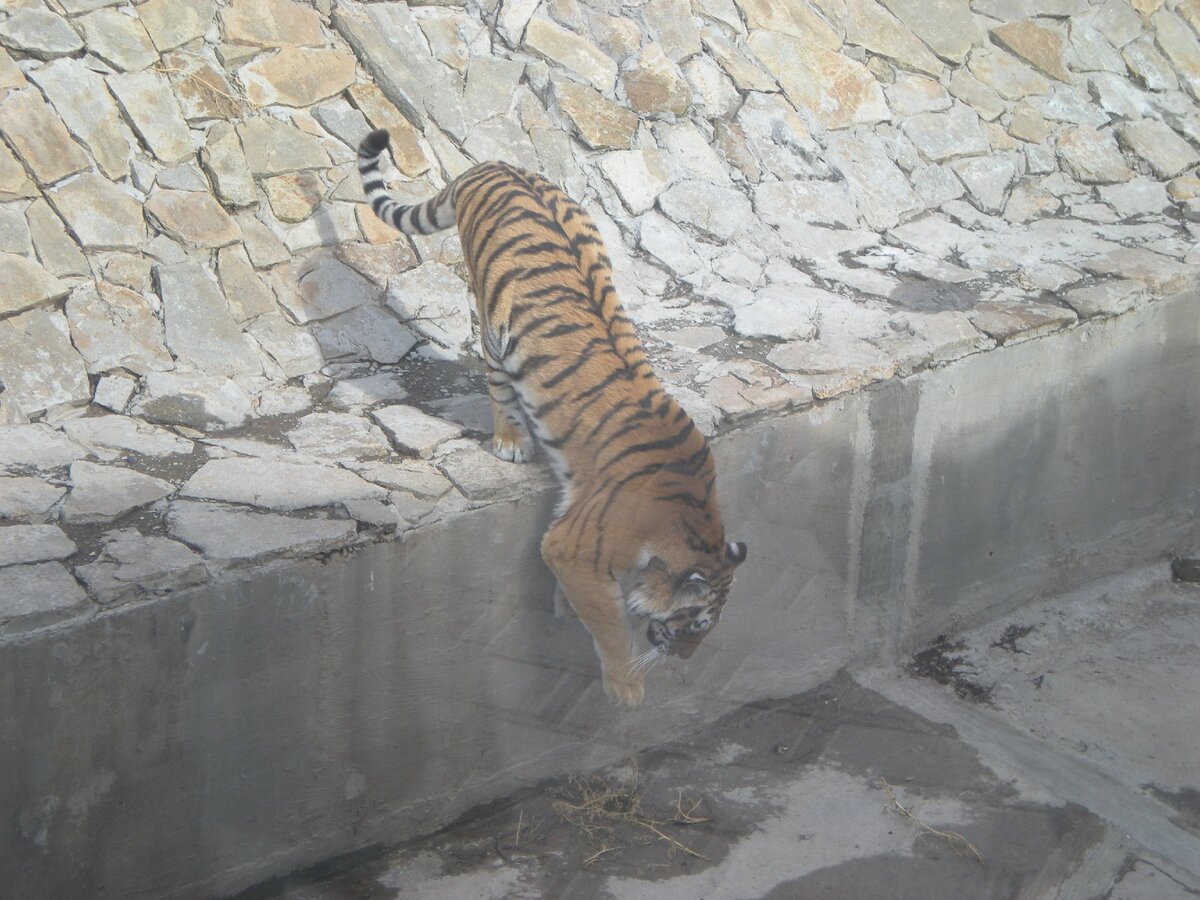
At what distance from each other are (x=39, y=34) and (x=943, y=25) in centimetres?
468

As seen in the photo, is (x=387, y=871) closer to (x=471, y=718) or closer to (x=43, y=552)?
(x=471, y=718)

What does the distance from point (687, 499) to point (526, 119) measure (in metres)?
2.78

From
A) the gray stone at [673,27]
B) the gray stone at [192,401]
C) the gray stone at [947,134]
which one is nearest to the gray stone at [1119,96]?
the gray stone at [947,134]

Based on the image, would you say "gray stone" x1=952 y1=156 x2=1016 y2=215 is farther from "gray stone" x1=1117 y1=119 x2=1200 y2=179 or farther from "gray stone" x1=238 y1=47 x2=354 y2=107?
"gray stone" x1=238 y1=47 x2=354 y2=107

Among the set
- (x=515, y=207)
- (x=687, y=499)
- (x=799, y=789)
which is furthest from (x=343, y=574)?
(x=799, y=789)

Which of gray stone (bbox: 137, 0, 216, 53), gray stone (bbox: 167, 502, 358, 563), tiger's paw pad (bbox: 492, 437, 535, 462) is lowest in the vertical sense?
gray stone (bbox: 167, 502, 358, 563)

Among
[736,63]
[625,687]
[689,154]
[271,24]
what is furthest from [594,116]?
[625,687]

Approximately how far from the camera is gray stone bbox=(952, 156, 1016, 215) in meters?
6.70

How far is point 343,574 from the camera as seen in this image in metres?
3.73

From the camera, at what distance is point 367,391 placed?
486cm

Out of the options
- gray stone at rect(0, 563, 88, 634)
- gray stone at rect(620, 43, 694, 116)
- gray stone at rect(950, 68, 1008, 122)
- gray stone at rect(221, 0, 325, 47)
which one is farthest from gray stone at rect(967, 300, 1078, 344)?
gray stone at rect(0, 563, 88, 634)

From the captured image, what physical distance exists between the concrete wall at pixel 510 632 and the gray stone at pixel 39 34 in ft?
8.62

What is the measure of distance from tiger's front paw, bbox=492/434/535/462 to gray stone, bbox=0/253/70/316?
1.73 metres

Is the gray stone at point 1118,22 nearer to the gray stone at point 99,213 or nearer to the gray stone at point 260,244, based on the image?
the gray stone at point 260,244
